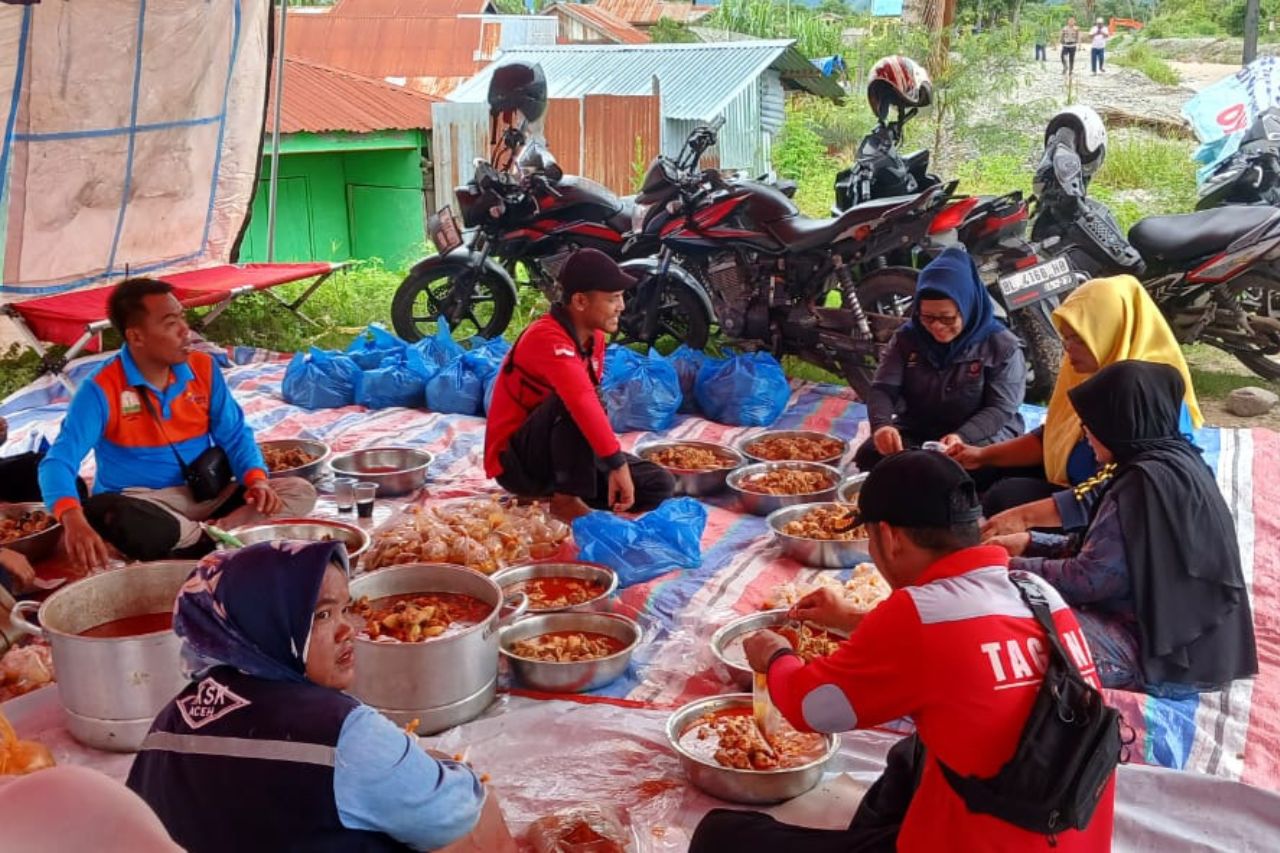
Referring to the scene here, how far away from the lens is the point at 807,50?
1647 centimetres

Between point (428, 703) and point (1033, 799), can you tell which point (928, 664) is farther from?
point (428, 703)

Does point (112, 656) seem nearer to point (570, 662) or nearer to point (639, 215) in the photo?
point (570, 662)

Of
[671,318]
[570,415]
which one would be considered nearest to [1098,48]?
[671,318]

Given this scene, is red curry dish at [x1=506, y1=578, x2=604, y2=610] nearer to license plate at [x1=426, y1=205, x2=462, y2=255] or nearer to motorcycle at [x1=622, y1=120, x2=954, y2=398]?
motorcycle at [x1=622, y1=120, x2=954, y2=398]

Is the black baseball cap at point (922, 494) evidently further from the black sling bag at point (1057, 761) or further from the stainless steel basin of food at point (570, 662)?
the stainless steel basin of food at point (570, 662)

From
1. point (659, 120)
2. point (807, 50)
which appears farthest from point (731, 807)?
point (807, 50)

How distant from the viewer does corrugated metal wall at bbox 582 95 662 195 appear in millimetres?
11805

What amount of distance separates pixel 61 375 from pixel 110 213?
3.43ft

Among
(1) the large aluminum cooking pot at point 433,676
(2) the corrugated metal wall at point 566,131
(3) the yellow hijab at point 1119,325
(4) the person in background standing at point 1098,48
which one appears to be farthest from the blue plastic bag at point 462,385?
(4) the person in background standing at point 1098,48

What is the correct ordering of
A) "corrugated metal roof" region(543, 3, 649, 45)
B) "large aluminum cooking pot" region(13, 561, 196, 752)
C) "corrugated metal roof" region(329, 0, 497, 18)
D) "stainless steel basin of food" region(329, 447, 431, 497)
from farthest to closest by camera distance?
"corrugated metal roof" region(329, 0, 497, 18) < "corrugated metal roof" region(543, 3, 649, 45) < "stainless steel basin of food" region(329, 447, 431, 497) < "large aluminum cooking pot" region(13, 561, 196, 752)

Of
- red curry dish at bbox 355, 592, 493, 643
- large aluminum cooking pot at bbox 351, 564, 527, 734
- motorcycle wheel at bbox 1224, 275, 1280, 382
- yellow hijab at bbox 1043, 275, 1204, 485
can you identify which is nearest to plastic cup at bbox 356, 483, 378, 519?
red curry dish at bbox 355, 592, 493, 643

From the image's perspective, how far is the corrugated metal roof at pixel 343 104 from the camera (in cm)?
1160

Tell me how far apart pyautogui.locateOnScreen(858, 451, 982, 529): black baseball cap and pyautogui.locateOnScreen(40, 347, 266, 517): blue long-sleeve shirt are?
2.71 metres

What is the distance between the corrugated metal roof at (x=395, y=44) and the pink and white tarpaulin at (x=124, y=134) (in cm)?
1200
